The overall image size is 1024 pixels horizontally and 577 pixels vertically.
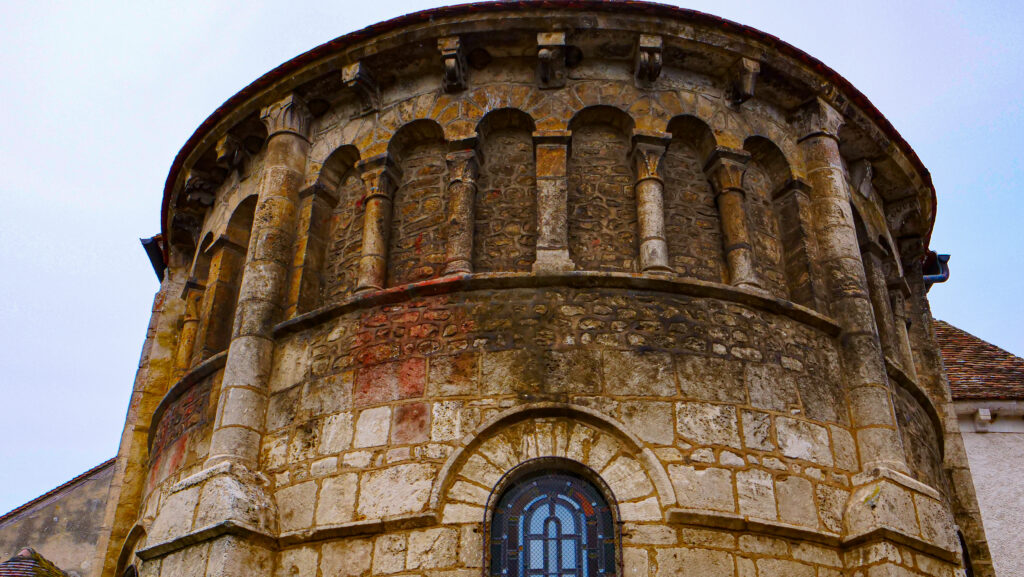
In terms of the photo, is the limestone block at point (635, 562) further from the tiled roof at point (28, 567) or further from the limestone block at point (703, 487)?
the tiled roof at point (28, 567)

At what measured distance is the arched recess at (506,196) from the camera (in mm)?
8438

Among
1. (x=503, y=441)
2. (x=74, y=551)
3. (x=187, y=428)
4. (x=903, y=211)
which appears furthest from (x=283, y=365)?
(x=74, y=551)

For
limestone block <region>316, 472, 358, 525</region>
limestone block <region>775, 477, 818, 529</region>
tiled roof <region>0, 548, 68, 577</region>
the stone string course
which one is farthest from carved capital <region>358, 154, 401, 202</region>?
tiled roof <region>0, 548, 68, 577</region>

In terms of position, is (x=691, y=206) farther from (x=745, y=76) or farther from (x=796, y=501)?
(x=796, y=501)

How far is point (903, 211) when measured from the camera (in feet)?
36.9

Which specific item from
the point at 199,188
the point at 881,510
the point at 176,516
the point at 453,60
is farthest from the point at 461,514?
the point at 199,188

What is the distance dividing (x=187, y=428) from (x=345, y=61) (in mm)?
3692

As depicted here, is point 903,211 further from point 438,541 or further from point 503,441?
point 438,541

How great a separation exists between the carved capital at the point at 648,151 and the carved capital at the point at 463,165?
4.63ft

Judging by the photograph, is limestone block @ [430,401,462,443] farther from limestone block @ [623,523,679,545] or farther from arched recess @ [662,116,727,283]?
arched recess @ [662,116,727,283]

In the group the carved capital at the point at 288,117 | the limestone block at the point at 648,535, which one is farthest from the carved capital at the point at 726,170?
the carved capital at the point at 288,117

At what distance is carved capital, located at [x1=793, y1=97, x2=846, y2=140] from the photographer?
378 inches

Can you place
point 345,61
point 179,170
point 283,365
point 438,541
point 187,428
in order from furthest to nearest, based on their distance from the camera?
point 179,170, point 345,61, point 187,428, point 283,365, point 438,541

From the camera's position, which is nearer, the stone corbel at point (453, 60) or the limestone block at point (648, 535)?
the limestone block at point (648, 535)
